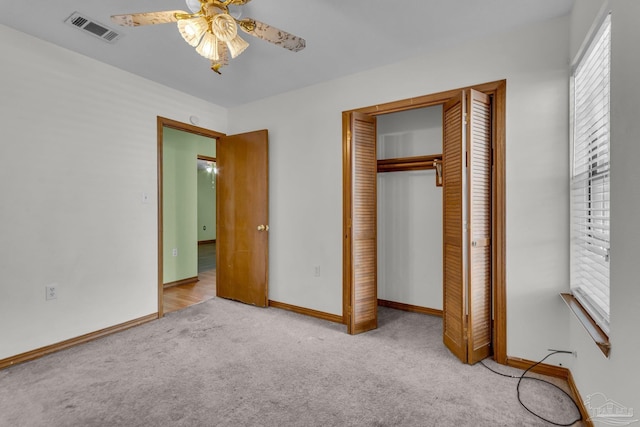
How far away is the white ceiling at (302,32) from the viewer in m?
2.06

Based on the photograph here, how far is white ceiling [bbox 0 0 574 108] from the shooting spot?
2.06 m

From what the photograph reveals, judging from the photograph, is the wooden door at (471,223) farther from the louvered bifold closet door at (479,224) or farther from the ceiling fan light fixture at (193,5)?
the ceiling fan light fixture at (193,5)

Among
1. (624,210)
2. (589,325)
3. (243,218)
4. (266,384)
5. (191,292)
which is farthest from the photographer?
(191,292)

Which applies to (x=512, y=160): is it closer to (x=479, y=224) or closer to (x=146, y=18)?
(x=479, y=224)

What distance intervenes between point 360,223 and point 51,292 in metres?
2.66

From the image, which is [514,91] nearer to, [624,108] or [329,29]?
[624,108]

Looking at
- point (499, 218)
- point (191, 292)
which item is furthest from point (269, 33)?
point (191, 292)

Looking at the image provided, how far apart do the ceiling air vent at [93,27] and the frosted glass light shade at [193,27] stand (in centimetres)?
106

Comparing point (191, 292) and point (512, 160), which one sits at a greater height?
point (512, 160)

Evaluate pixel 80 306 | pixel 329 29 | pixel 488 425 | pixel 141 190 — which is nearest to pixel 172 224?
pixel 141 190

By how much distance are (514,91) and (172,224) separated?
451 centimetres

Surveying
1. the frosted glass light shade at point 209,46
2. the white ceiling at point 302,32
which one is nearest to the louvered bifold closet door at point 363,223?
the white ceiling at point 302,32

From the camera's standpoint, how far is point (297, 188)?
11.7 ft

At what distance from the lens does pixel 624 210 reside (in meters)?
1.24
